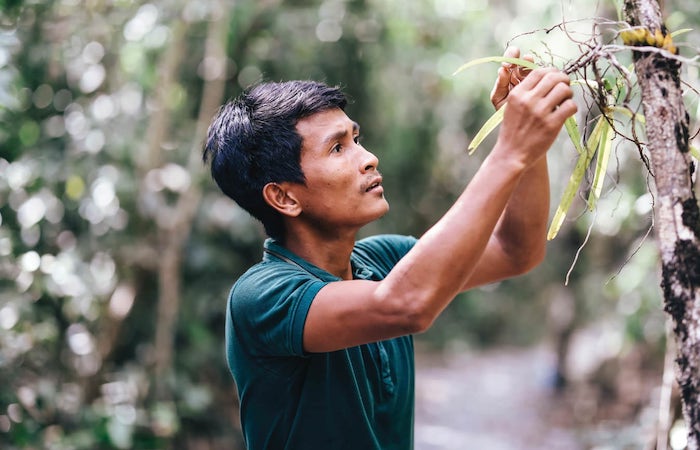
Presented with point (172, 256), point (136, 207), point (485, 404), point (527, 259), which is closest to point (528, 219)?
point (527, 259)

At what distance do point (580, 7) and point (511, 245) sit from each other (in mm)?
3508

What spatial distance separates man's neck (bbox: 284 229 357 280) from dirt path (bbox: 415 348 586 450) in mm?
4263

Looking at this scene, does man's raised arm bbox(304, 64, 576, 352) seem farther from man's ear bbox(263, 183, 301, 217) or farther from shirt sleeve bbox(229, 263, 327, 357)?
man's ear bbox(263, 183, 301, 217)

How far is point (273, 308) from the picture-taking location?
1367mm

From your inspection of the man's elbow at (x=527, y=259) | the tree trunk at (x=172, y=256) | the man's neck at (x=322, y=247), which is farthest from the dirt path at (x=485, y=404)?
the man's neck at (x=322, y=247)

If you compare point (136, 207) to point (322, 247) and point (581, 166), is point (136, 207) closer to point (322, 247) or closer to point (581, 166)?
point (322, 247)

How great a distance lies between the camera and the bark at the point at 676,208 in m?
1.12

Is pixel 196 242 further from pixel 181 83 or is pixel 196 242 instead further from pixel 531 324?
pixel 531 324

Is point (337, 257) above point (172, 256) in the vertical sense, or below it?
below

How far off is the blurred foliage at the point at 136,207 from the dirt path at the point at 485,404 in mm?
1896

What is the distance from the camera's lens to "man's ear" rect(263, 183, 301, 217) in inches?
62.7

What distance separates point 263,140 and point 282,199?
0.14 m

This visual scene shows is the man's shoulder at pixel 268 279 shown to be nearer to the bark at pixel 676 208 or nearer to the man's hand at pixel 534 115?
the man's hand at pixel 534 115

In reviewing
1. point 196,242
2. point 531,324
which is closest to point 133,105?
point 196,242
